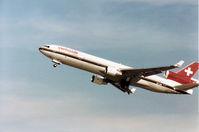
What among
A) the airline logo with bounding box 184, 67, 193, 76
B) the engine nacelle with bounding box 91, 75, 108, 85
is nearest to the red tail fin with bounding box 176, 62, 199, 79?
the airline logo with bounding box 184, 67, 193, 76

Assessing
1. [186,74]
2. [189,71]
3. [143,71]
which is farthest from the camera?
[189,71]

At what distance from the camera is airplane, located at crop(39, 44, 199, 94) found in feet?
197

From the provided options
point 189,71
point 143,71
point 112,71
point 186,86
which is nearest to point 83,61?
point 112,71

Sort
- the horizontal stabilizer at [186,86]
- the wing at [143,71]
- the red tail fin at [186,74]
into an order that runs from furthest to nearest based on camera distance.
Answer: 1. the red tail fin at [186,74]
2. the horizontal stabilizer at [186,86]
3. the wing at [143,71]

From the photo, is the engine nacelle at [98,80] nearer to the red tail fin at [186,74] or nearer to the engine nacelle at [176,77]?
the engine nacelle at [176,77]

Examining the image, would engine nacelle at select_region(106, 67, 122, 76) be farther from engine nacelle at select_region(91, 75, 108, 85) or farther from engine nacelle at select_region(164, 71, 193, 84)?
engine nacelle at select_region(164, 71, 193, 84)

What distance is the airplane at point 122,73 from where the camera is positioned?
60094mm

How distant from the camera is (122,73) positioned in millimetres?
61781

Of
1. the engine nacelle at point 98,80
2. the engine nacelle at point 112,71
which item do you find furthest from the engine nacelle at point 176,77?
the engine nacelle at point 98,80

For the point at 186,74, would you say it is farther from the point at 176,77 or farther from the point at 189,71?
the point at 176,77

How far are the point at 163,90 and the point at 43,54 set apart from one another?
914 inches

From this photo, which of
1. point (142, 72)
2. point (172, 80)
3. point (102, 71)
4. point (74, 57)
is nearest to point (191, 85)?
point (172, 80)

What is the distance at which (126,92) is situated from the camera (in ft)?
225

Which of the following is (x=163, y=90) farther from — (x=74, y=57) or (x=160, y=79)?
(x=74, y=57)
